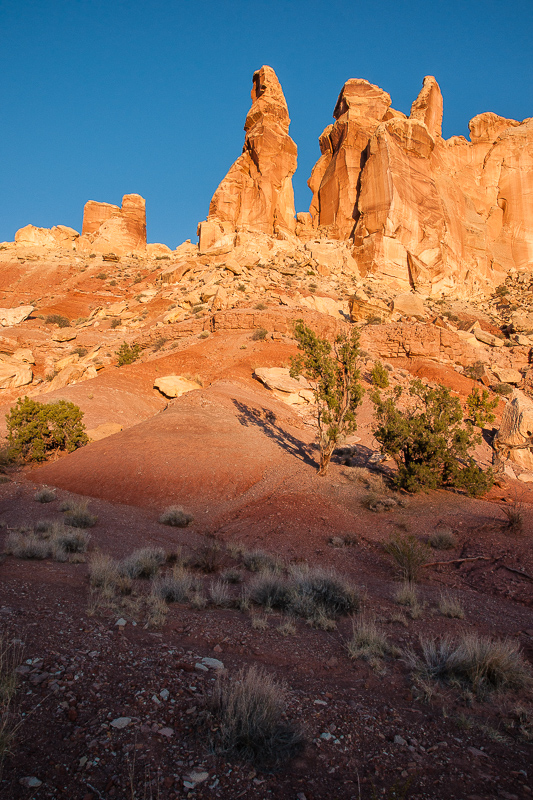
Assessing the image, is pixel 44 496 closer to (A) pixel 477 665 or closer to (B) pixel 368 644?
(B) pixel 368 644

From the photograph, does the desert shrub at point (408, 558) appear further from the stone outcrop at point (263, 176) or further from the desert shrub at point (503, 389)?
the stone outcrop at point (263, 176)

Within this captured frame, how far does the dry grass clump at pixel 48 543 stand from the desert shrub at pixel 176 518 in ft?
6.68

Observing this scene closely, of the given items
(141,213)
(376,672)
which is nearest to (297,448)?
(376,672)

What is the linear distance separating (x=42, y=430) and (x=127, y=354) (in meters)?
10.7

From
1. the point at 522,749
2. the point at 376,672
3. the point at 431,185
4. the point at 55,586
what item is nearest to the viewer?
the point at 522,749

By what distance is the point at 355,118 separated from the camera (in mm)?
53875

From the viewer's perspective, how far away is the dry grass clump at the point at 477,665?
3.52 m

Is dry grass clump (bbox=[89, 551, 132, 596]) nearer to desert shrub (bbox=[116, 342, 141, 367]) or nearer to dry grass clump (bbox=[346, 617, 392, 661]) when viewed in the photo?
dry grass clump (bbox=[346, 617, 392, 661])

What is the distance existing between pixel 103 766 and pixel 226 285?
105 ft

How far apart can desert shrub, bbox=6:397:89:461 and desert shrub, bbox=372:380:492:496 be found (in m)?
10.2

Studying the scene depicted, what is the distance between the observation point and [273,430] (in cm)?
1571

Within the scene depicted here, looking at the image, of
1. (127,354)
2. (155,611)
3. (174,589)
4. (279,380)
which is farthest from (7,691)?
(127,354)

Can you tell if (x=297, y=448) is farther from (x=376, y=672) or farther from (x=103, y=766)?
(x=103, y=766)

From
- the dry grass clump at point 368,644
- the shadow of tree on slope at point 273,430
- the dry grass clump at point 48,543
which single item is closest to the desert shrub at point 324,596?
the dry grass clump at point 368,644
